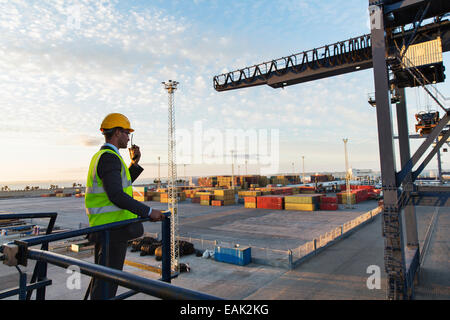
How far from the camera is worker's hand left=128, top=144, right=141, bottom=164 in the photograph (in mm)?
3693

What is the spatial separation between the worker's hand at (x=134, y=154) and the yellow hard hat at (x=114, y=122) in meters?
0.67

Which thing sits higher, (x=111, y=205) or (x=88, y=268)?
(x=111, y=205)

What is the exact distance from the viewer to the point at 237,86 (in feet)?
74.5

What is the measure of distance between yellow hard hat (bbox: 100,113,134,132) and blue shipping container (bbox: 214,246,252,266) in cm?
1515

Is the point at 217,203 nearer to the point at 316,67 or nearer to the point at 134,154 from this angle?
the point at 316,67

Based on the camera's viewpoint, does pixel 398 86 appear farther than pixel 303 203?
No

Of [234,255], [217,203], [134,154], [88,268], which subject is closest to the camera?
[88,268]

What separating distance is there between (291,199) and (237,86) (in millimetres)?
25962

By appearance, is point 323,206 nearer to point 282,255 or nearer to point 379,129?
point 282,255

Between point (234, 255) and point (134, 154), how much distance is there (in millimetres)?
14816

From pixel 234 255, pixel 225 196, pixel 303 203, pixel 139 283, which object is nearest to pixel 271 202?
pixel 303 203

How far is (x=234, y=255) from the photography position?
55.5 feet

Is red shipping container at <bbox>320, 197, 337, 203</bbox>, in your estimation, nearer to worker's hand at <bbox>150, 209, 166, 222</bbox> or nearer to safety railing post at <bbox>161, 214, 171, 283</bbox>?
safety railing post at <bbox>161, 214, 171, 283</bbox>
